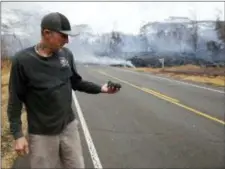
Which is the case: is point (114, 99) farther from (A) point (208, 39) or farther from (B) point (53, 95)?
(B) point (53, 95)

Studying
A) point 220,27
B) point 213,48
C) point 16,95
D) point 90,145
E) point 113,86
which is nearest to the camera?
point 16,95

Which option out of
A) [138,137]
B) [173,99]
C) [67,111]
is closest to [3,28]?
[173,99]

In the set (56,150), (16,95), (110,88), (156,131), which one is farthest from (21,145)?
(156,131)

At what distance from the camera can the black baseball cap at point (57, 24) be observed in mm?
4246

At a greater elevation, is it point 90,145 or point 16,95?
point 16,95

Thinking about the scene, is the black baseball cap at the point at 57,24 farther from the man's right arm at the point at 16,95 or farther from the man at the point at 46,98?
the man's right arm at the point at 16,95

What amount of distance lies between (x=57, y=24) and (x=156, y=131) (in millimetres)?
6745

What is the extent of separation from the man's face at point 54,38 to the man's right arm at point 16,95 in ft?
1.09

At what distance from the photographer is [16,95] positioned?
14.4ft

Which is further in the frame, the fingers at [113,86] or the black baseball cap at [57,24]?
the fingers at [113,86]

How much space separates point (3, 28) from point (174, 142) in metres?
21.2

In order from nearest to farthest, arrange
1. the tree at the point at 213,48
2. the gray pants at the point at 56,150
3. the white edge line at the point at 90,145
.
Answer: the gray pants at the point at 56,150 → the white edge line at the point at 90,145 → the tree at the point at 213,48

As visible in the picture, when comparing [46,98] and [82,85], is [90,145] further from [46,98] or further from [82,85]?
[46,98]

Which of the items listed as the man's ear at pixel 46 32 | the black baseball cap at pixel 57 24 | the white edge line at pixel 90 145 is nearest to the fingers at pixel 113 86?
the black baseball cap at pixel 57 24
